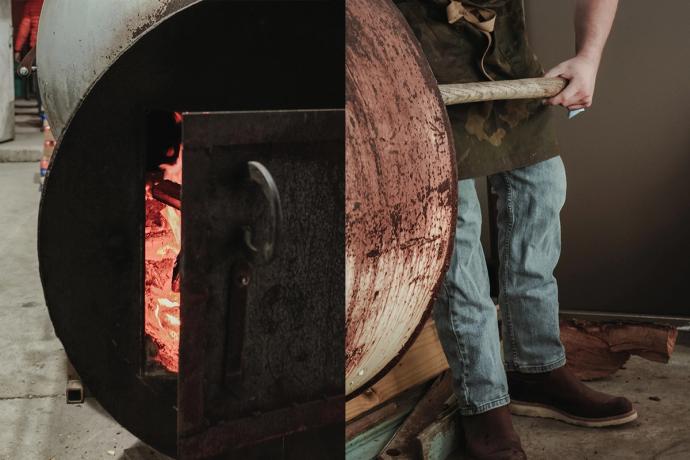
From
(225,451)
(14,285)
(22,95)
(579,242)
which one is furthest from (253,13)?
(22,95)

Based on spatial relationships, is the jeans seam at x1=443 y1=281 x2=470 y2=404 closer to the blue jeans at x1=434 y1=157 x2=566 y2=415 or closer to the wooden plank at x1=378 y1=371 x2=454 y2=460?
the blue jeans at x1=434 y1=157 x2=566 y2=415

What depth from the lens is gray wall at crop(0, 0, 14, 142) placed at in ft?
25.8

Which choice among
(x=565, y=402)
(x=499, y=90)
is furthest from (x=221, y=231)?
(x=565, y=402)

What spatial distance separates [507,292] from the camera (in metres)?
2.51

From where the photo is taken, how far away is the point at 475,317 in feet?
7.38

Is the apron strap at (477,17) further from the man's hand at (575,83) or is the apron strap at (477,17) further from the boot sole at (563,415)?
the boot sole at (563,415)

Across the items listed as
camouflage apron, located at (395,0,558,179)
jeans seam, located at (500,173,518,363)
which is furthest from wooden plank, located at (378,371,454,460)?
camouflage apron, located at (395,0,558,179)

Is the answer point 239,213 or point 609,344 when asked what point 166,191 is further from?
point 609,344

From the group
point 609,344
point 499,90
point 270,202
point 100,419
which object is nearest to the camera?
point 270,202

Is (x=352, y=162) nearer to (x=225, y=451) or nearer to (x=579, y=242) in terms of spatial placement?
(x=225, y=451)

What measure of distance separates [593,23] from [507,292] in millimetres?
755

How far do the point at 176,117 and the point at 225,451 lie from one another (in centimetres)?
57

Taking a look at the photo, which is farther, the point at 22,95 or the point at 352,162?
the point at 22,95

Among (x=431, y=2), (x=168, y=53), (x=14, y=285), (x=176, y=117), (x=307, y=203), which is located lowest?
(x=14, y=285)
